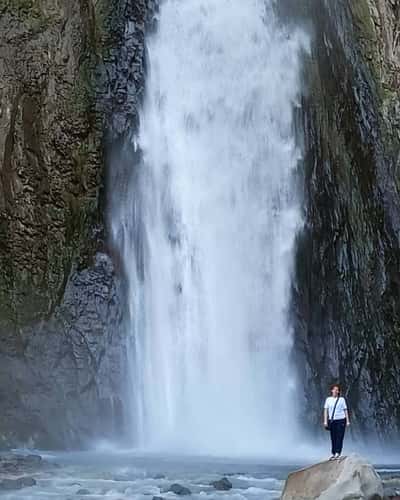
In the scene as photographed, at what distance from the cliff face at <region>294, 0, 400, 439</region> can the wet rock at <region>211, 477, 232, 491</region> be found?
8698mm

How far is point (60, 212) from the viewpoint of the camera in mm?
24516

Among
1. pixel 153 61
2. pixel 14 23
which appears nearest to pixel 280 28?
pixel 153 61

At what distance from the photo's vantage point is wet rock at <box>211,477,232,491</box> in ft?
51.9

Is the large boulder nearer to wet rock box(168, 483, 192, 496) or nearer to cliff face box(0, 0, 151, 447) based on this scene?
wet rock box(168, 483, 192, 496)

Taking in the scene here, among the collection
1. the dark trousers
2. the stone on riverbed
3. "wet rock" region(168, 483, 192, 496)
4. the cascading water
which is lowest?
"wet rock" region(168, 483, 192, 496)

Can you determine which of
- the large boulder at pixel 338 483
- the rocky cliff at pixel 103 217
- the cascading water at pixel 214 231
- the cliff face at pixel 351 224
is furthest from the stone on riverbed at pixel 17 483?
the cliff face at pixel 351 224

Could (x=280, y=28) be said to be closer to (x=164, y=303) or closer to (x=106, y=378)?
(x=164, y=303)

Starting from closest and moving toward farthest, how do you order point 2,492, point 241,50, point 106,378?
1. point 2,492
2. point 106,378
3. point 241,50

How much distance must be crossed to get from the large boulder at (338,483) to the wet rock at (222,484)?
8.56ft

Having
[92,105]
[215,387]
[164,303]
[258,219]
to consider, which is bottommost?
[215,387]

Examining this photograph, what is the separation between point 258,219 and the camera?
84.5ft

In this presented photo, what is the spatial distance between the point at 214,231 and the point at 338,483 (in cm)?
1330

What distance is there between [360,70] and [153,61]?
6.64 m

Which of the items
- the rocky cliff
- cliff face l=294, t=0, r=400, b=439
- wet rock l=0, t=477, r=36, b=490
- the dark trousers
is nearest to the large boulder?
the dark trousers
